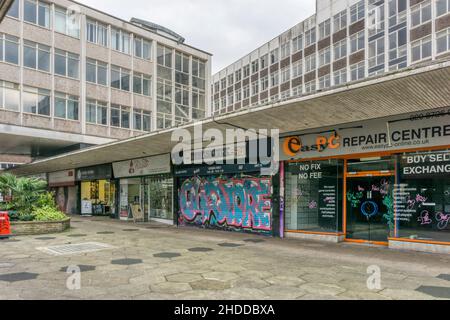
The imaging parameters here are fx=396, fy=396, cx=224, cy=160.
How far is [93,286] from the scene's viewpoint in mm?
6906

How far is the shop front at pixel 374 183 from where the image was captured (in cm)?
1062

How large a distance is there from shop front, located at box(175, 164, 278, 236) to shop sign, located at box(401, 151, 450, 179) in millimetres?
5060

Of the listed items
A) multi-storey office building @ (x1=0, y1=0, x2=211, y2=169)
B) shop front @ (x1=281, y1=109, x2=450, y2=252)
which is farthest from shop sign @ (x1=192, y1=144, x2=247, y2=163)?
multi-storey office building @ (x1=0, y1=0, x2=211, y2=169)

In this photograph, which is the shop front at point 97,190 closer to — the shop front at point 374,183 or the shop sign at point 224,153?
the shop sign at point 224,153

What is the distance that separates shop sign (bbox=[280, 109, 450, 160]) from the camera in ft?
34.5

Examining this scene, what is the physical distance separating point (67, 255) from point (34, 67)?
26427mm

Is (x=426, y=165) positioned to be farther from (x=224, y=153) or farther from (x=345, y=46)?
(x=345, y=46)

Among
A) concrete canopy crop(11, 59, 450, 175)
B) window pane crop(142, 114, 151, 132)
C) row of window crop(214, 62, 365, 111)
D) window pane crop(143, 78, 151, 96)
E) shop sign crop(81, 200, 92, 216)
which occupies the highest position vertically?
row of window crop(214, 62, 365, 111)

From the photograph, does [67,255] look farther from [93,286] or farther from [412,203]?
[412,203]

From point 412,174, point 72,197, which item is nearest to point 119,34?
point 72,197

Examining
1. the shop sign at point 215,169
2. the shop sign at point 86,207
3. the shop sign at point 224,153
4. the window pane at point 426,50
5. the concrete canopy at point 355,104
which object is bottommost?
the shop sign at point 86,207

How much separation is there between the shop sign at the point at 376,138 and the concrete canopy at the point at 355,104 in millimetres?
401

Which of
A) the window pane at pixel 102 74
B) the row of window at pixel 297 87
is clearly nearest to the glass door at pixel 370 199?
the row of window at pixel 297 87

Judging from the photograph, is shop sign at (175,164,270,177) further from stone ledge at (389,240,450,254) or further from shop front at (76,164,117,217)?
shop front at (76,164,117,217)
